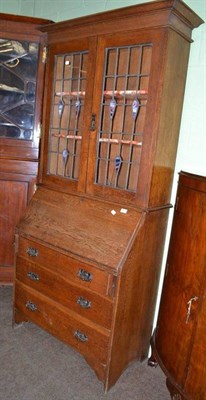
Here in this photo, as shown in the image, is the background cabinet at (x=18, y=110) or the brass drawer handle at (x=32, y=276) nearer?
the brass drawer handle at (x=32, y=276)

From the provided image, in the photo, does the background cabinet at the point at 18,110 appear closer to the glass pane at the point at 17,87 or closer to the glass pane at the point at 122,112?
the glass pane at the point at 17,87

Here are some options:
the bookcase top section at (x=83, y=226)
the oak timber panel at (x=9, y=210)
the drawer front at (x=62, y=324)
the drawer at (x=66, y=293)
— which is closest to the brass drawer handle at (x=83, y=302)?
the drawer at (x=66, y=293)

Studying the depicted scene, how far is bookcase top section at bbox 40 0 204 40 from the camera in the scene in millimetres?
1472

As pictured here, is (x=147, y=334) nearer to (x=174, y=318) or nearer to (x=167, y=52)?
(x=174, y=318)

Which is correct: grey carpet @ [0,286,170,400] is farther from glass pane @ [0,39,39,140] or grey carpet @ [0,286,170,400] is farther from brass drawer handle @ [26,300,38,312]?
glass pane @ [0,39,39,140]

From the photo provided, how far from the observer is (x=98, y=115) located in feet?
5.89

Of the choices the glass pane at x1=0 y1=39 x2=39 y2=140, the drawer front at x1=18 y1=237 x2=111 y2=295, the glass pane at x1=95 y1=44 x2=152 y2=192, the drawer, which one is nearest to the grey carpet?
the drawer

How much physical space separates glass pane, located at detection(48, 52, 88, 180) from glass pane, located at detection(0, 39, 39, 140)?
515mm

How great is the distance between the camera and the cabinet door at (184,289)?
56.1 inches

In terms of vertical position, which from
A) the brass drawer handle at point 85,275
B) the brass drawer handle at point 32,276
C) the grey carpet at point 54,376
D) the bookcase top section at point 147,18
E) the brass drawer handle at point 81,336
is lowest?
the grey carpet at point 54,376

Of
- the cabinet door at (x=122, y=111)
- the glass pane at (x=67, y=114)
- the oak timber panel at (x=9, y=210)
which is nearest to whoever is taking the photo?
the cabinet door at (x=122, y=111)

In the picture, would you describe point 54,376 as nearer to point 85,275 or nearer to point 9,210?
point 85,275

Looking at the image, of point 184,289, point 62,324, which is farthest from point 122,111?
point 62,324

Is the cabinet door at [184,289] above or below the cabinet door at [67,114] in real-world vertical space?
below
